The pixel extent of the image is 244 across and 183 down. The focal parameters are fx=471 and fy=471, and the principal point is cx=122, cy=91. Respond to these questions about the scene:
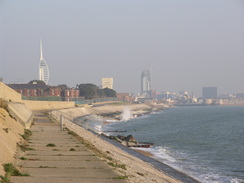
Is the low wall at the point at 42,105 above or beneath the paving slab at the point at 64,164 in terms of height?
above

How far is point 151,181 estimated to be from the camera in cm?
2022

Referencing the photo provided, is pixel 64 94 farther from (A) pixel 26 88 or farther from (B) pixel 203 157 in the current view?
(B) pixel 203 157

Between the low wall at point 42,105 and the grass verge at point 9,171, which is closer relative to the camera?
the grass verge at point 9,171

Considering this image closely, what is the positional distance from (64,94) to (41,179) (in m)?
184

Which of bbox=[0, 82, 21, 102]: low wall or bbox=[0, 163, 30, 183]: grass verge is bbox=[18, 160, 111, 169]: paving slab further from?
bbox=[0, 82, 21, 102]: low wall

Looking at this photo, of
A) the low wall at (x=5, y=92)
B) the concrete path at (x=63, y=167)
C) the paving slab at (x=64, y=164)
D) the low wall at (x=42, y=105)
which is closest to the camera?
the concrete path at (x=63, y=167)

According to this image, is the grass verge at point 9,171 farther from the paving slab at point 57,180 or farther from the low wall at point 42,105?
the low wall at point 42,105

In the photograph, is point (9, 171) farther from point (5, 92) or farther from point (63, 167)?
point (5, 92)

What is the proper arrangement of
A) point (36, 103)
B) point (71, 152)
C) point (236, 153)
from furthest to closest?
point (36, 103) < point (236, 153) < point (71, 152)

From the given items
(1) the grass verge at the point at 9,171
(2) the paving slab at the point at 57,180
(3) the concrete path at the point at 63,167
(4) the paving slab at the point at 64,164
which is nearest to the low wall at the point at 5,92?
(3) the concrete path at the point at 63,167

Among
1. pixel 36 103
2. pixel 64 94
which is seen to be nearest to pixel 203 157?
pixel 36 103

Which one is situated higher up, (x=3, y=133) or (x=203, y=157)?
(x=3, y=133)

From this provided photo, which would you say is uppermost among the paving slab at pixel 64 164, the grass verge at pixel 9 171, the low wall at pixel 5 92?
the low wall at pixel 5 92

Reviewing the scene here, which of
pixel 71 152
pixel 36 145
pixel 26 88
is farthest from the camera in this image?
pixel 26 88
